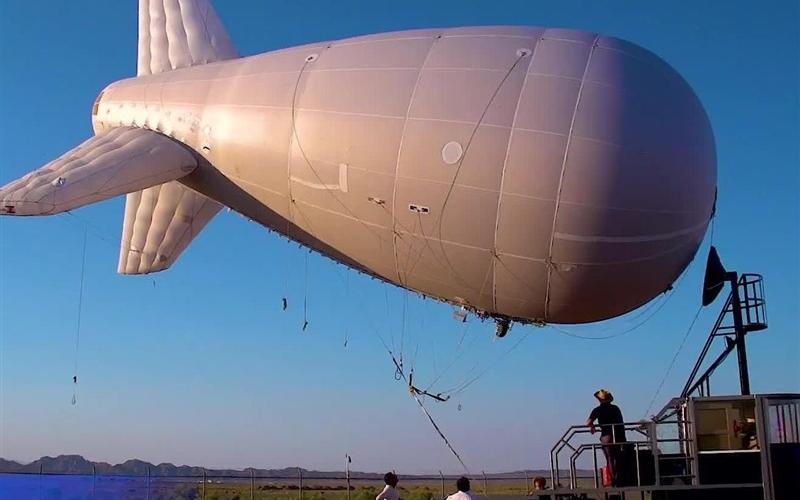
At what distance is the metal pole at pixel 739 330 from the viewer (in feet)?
56.9

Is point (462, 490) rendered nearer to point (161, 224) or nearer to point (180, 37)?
point (161, 224)

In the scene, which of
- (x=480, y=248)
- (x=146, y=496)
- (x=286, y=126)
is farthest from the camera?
(x=146, y=496)

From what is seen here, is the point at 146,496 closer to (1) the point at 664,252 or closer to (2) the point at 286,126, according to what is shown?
(2) the point at 286,126

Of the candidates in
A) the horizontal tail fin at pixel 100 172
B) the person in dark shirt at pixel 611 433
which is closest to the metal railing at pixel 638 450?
the person in dark shirt at pixel 611 433

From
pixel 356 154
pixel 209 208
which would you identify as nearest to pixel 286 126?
pixel 356 154

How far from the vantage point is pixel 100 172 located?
17375 millimetres

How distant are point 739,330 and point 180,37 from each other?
15.3 metres

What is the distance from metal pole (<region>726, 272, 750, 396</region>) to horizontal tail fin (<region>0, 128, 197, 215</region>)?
474 inches

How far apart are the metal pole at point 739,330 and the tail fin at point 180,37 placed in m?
13.2

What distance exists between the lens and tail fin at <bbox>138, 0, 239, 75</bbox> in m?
21.9

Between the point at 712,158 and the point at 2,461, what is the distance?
5149 centimetres

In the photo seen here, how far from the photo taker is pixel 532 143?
49.9ft

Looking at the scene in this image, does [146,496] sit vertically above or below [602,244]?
below

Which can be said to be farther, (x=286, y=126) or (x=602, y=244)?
(x=286, y=126)
